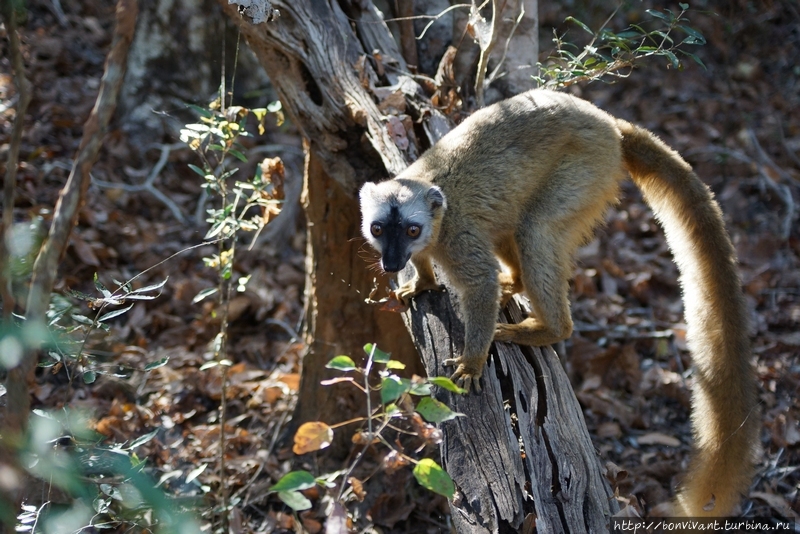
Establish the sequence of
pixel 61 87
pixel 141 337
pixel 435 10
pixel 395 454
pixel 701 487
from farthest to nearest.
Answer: pixel 61 87, pixel 141 337, pixel 435 10, pixel 701 487, pixel 395 454

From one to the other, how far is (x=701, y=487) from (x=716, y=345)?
0.77 metres

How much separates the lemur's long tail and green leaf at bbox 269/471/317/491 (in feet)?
6.42

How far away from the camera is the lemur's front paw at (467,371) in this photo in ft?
11.0

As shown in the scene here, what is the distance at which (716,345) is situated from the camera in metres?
3.49

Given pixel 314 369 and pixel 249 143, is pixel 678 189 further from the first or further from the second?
pixel 249 143

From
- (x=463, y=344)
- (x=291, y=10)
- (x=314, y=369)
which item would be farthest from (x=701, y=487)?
(x=291, y=10)

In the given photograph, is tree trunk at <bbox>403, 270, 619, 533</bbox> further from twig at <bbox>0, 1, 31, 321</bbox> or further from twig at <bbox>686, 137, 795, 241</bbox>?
twig at <bbox>686, 137, 795, 241</bbox>

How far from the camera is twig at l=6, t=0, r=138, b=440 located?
1.98 m

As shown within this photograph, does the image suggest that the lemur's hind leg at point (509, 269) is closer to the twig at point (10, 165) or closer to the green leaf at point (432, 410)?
the green leaf at point (432, 410)

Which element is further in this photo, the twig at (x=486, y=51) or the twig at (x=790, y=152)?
the twig at (x=790, y=152)

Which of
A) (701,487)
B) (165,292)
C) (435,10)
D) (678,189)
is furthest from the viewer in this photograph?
(165,292)

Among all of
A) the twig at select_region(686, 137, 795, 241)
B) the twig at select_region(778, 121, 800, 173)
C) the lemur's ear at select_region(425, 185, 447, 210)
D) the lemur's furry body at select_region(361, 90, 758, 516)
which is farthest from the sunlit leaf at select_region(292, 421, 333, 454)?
the twig at select_region(778, 121, 800, 173)

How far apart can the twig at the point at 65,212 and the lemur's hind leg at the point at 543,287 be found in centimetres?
233

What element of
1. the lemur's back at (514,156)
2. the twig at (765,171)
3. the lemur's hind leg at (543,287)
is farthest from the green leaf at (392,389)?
the twig at (765,171)
